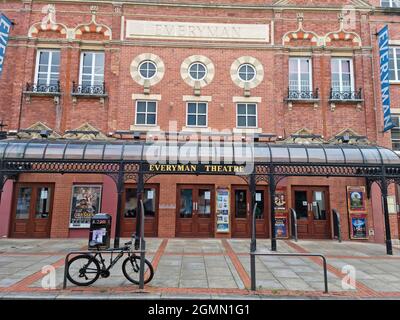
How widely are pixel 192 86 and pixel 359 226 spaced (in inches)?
405

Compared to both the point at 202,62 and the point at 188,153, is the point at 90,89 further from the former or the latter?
the point at 188,153

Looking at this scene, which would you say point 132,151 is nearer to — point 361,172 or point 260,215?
point 260,215

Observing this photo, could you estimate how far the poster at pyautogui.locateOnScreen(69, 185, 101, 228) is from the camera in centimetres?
1345

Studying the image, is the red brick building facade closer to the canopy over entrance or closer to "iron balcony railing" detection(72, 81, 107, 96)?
"iron balcony railing" detection(72, 81, 107, 96)

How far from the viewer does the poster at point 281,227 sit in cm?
1353

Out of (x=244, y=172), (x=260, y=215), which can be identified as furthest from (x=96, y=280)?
(x=260, y=215)

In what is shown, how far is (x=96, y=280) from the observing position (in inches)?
277

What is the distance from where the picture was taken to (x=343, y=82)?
14.9 m

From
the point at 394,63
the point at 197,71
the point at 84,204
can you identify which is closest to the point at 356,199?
the point at 394,63

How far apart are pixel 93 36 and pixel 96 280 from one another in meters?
12.3

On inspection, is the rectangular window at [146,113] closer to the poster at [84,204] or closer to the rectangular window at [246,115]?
the poster at [84,204]

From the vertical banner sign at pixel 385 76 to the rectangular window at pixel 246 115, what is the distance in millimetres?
5964

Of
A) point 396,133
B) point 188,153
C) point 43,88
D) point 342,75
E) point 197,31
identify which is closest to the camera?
point 188,153

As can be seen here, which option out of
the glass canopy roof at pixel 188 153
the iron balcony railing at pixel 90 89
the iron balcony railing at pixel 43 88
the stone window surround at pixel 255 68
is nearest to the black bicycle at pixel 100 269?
the glass canopy roof at pixel 188 153
